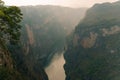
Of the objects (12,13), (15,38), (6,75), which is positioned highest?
(12,13)

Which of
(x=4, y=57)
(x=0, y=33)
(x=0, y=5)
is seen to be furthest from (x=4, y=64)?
(x=0, y=5)

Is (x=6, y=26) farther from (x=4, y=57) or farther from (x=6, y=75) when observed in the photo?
(x=6, y=75)

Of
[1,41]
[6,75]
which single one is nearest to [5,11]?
[1,41]

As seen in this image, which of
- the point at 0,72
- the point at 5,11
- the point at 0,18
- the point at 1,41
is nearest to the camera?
the point at 0,72

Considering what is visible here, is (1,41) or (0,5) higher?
(0,5)

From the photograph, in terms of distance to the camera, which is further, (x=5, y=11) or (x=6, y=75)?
(x=5, y=11)

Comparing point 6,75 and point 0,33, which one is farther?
point 0,33

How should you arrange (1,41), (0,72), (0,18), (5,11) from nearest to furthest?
(0,72)
(0,18)
(5,11)
(1,41)

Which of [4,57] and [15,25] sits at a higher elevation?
[15,25]

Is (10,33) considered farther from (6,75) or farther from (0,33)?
(6,75)
